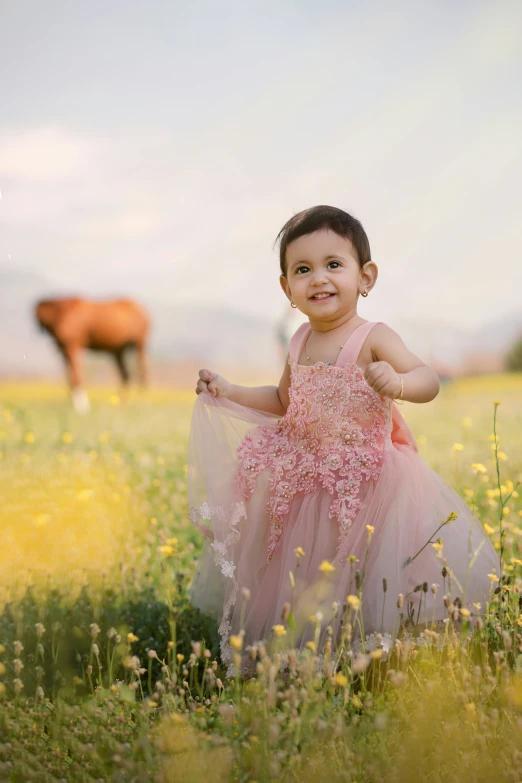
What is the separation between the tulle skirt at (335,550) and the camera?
9.34 feet

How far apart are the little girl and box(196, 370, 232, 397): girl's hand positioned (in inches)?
10.1

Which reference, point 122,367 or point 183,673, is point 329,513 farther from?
point 122,367

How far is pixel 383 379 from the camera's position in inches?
→ 111

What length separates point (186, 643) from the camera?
3.49 meters

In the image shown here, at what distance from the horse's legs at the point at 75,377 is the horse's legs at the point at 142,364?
1561 millimetres

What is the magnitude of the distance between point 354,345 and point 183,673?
1.48 metres

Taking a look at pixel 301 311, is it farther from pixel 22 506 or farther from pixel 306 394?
pixel 22 506

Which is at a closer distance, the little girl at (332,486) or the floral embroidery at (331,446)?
the little girl at (332,486)

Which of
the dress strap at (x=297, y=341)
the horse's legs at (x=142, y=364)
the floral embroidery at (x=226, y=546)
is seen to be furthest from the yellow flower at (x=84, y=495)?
the horse's legs at (x=142, y=364)

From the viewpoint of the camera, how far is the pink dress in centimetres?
289

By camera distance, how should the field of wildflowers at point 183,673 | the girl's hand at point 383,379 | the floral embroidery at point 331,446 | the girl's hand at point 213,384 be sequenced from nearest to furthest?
the field of wildflowers at point 183,673 < the girl's hand at point 383,379 < the floral embroidery at point 331,446 < the girl's hand at point 213,384

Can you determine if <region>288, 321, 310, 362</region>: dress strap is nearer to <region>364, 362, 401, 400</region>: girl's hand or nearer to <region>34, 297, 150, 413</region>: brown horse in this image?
<region>364, 362, 401, 400</region>: girl's hand

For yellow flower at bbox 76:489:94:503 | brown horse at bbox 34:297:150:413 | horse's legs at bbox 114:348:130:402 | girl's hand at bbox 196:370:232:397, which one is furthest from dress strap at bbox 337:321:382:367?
horse's legs at bbox 114:348:130:402

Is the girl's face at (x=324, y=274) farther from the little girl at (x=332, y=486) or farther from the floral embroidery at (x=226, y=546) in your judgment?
the floral embroidery at (x=226, y=546)
